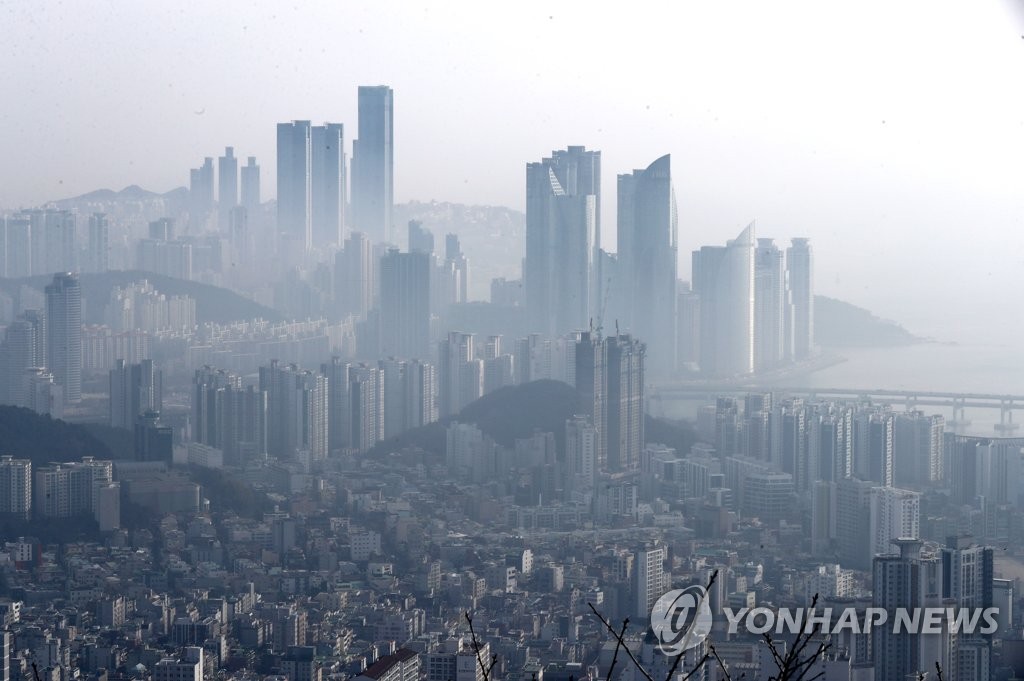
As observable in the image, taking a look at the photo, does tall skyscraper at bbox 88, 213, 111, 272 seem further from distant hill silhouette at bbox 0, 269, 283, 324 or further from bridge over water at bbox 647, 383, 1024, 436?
bridge over water at bbox 647, 383, 1024, 436

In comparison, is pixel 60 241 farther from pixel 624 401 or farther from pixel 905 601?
pixel 905 601

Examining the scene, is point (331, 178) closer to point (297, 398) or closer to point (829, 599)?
point (297, 398)

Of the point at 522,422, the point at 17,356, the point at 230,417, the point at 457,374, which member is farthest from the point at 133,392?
the point at 522,422

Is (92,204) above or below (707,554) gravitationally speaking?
above

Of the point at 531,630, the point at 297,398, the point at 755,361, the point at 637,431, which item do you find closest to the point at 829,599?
the point at 531,630

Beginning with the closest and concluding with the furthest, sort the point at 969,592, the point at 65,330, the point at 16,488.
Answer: the point at 969,592 < the point at 16,488 < the point at 65,330

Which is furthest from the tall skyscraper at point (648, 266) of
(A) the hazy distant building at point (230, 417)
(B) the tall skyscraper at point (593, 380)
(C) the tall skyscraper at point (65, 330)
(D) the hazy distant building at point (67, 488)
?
(D) the hazy distant building at point (67, 488)
